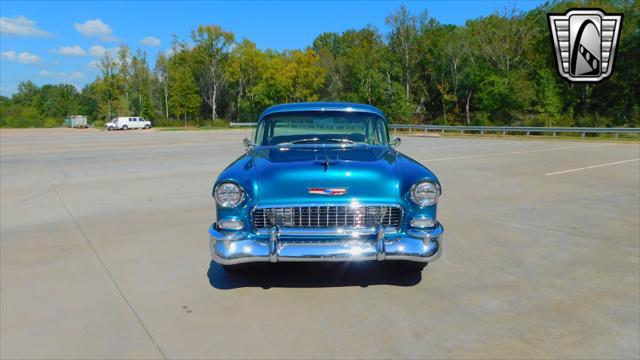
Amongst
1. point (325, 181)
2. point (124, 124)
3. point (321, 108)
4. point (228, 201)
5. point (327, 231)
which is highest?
point (124, 124)

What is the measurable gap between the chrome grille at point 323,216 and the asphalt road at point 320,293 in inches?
25.1

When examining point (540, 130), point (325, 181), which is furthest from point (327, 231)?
point (540, 130)

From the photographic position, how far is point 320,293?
391 cm

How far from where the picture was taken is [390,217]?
147 inches

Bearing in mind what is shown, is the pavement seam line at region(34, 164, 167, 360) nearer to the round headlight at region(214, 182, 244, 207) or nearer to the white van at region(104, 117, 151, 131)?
the round headlight at region(214, 182, 244, 207)

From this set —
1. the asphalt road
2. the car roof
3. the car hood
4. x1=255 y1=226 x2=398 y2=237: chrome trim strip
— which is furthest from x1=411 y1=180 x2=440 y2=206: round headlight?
the car roof

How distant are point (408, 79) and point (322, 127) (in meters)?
51.6

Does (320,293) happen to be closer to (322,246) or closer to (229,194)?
(322,246)

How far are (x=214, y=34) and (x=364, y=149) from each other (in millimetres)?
64854

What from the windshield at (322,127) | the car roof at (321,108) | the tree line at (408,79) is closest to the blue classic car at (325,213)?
the windshield at (322,127)

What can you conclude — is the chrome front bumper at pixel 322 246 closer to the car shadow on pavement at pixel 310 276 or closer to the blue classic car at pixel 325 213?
the blue classic car at pixel 325 213

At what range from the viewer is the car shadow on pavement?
414 cm

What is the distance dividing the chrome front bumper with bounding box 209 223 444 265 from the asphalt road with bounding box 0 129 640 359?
15.8 inches

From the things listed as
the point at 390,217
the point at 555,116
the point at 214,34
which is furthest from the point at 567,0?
the point at 390,217
